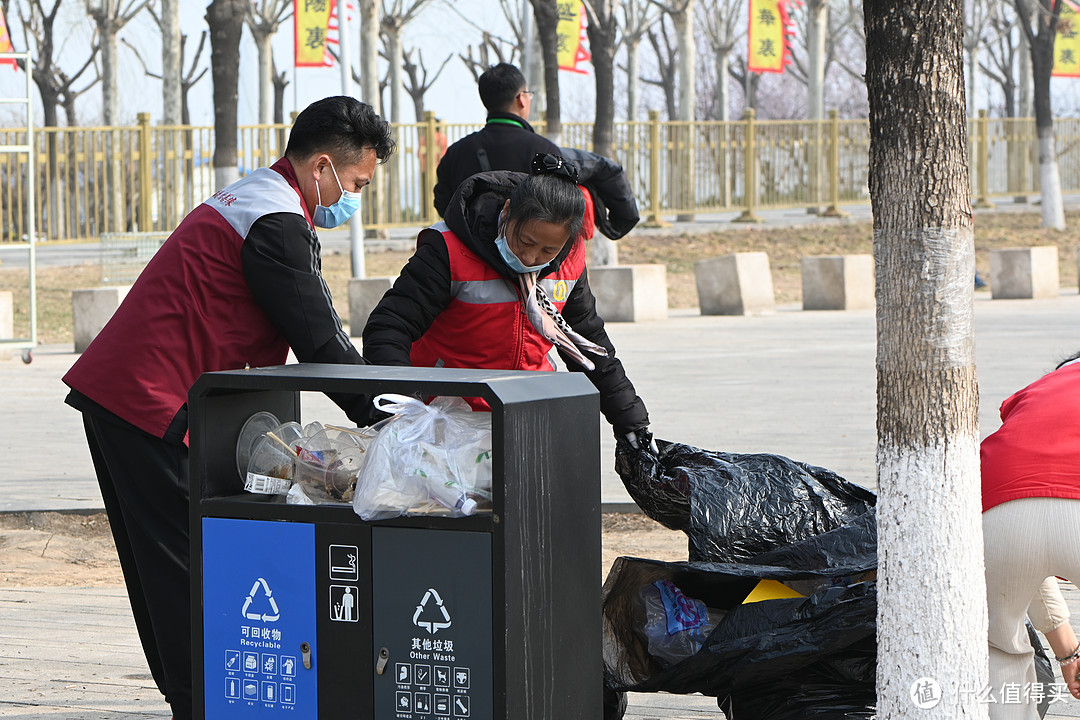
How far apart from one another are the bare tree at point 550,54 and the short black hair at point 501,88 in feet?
33.1

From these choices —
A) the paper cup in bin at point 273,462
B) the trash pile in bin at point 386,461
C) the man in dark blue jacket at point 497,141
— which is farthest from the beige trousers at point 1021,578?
the man in dark blue jacket at point 497,141

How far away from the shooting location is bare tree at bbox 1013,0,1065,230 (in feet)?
77.7

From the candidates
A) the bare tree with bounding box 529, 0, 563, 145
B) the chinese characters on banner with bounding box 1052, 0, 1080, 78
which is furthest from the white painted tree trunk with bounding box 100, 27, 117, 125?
the chinese characters on banner with bounding box 1052, 0, 1080, 78

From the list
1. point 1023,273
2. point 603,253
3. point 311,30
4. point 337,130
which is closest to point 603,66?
point 603,253

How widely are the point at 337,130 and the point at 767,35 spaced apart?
97.6ft

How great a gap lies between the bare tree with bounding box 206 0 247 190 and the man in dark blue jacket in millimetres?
7563

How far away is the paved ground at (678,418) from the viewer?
426 centimetres

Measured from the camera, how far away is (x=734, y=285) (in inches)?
632

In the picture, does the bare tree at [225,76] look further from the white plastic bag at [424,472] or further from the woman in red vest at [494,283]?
the white plastic bag at [424,472]

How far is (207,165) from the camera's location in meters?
21.5

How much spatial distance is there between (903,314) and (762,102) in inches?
2431

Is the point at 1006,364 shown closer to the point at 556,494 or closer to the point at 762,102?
the point at 556,494

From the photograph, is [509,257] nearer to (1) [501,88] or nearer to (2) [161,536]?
(2) [161,536]

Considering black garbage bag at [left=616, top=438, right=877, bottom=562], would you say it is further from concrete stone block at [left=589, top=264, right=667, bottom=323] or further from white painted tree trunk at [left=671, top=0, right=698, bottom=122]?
white painted tree trunk at [left=671, top=0, right=698, bottom=122]
